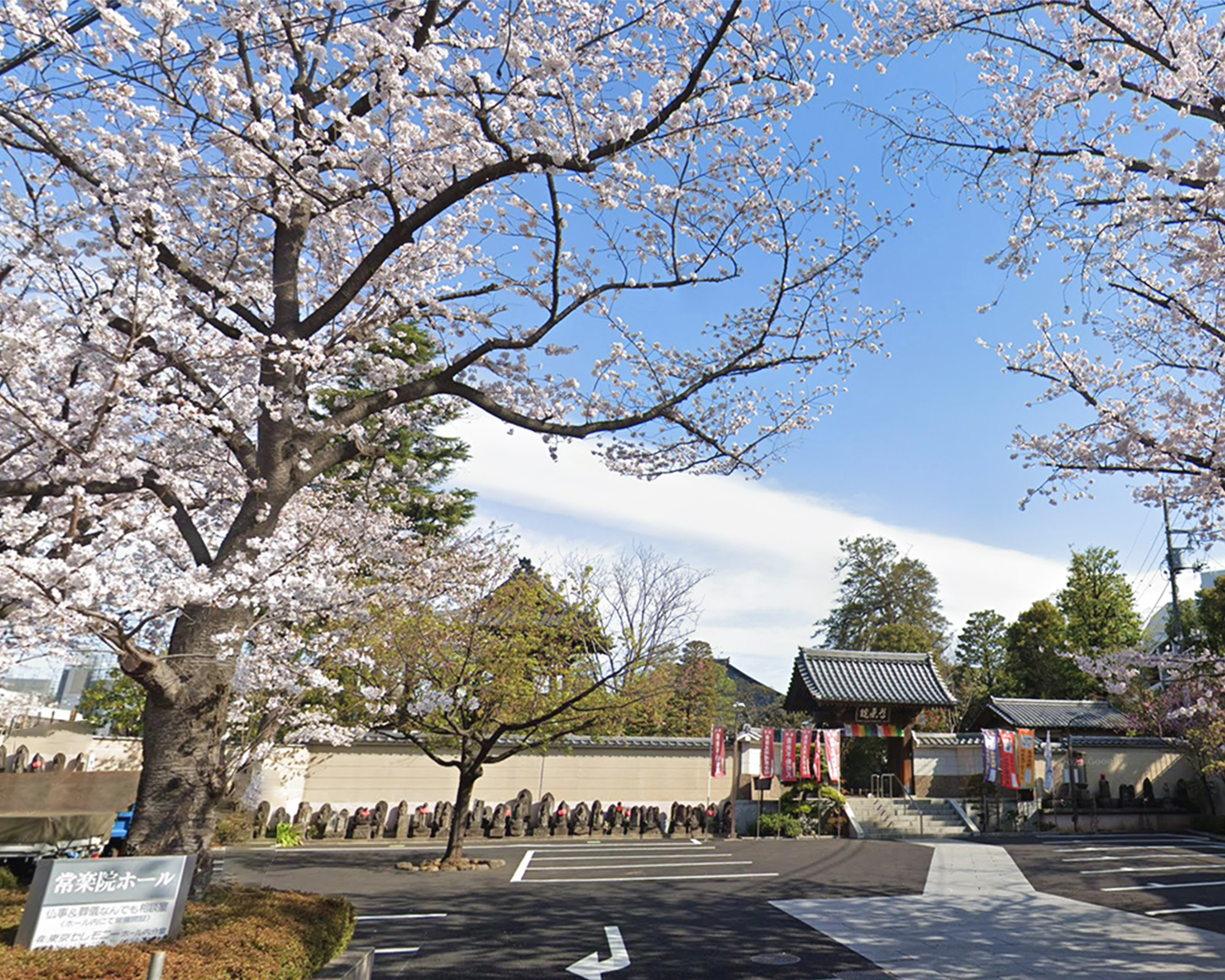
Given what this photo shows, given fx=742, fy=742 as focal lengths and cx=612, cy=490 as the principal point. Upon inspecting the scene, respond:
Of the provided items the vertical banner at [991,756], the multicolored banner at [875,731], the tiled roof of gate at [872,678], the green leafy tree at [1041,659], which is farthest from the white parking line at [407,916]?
the green leafy tree at [1041,659]

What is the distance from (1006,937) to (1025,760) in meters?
15.1

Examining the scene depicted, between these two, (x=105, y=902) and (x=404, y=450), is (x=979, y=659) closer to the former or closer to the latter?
(x=404, y=450)

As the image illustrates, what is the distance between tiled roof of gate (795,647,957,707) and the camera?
23344 millimetres

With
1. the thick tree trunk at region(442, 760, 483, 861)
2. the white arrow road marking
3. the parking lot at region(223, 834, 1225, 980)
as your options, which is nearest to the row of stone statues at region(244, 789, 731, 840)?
the parking lot at region(223, 834, 1225, 980)

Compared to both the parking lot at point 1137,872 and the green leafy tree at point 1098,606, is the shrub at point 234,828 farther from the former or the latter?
the green leafy tree at point 1098,606

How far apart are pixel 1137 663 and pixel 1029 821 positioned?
15702mm

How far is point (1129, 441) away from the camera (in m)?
8.00

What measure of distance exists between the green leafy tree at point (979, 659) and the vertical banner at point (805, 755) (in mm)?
17242

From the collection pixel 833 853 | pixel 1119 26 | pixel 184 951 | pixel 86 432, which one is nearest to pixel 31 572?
pixel 86 432

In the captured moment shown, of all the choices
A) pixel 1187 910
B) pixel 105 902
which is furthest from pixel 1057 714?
pixel 105 902

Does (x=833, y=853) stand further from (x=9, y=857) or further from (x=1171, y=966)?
(x=9, y=857)

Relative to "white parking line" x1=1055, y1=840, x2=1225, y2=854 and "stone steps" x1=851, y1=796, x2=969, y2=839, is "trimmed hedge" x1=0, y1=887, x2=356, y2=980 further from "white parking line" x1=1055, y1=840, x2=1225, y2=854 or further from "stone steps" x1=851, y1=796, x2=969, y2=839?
"stone steps" x1=851, y1=796, x2=969, y2=839

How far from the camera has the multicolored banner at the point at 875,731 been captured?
76.1ft

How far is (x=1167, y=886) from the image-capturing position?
39.8 feet
